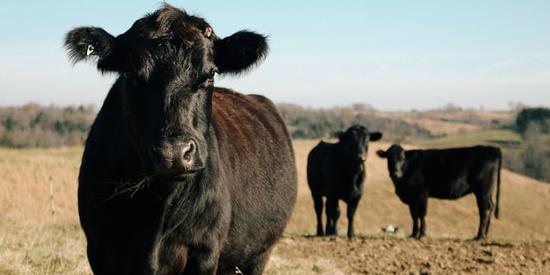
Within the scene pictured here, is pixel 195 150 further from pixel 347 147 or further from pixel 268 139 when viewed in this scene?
pixel 347 147

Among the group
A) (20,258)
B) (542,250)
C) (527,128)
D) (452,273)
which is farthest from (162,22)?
(527,128)

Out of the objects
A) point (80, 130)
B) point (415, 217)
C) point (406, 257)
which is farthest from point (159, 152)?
point (80, 130)

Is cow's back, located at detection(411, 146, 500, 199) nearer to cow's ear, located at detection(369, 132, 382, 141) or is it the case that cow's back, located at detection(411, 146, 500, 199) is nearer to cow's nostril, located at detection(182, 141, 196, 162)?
cow's ear, located at detection(369, 132, 382, 141)

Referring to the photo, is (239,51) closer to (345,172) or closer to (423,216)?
(345,172)

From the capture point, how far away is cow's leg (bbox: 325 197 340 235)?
16.9m

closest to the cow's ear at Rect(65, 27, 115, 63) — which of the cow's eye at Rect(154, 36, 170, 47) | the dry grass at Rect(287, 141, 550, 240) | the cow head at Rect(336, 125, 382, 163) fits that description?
the cow's eye at Rect(154, 36, 170, 47)

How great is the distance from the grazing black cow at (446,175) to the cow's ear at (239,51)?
43.5 ft

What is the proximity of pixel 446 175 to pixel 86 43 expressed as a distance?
49.3ft

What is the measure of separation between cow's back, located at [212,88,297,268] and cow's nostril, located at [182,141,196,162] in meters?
1.19

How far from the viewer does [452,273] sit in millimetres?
9742

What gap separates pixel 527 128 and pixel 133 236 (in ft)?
354

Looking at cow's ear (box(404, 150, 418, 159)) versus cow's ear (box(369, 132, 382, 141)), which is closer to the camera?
cow's ear (box(369, 132, 382, 141))

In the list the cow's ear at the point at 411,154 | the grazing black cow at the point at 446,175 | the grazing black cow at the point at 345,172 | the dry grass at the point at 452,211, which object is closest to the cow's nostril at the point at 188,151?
the grazing black cow at the point at 345,172

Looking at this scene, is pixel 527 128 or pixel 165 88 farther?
pixel 527 128
